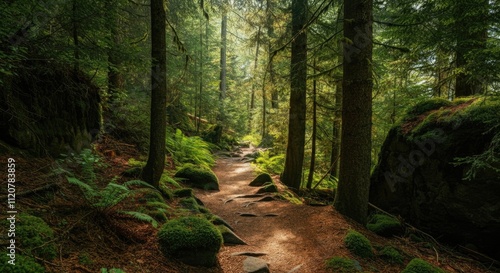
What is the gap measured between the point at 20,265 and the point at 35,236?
494mm

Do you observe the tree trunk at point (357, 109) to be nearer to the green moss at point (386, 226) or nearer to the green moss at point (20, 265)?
the green moss at point (386, 226)

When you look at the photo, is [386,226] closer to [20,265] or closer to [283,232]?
[283,232]

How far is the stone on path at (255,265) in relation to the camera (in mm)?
4352

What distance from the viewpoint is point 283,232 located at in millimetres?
6230

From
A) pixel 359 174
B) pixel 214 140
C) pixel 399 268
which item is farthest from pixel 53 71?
pixel 214 140

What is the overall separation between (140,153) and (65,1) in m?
4.92

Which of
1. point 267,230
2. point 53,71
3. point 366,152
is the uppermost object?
point 53,71

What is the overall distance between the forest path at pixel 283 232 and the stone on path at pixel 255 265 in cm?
9

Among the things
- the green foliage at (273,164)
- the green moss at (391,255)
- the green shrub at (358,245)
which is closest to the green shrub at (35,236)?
the green shrub at (358,245)

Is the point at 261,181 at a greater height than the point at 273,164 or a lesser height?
lesser

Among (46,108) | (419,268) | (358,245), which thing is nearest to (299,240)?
(358,245)

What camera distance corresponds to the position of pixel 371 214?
753 cm

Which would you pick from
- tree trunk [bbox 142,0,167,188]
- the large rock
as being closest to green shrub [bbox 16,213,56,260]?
tree trunk [bbox 142,0,167,188]

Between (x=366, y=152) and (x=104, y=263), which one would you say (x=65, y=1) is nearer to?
(x=104, y=263)
